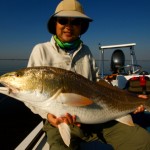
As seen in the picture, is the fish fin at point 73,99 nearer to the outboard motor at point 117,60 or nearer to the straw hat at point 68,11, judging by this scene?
the straw hat at point 68,11

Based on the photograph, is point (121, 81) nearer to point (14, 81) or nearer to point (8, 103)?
point (14, 81)

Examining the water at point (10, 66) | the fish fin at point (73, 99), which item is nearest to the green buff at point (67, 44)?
the fish fin at point (73, 99)

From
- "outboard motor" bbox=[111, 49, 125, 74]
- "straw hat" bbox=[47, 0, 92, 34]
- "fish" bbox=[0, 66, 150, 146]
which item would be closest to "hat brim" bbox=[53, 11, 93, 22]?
"straw hat" bbox=[47, 0, 92, 34]

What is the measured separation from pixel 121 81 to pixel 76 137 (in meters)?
3.63

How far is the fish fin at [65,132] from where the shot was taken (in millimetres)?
3205

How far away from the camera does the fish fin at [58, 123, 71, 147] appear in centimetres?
321

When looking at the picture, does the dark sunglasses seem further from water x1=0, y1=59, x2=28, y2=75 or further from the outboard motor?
water x1=0, y1=59, x2=28, y2=75

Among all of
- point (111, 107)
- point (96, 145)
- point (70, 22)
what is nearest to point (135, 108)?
point (111, 107)

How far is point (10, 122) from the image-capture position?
504 inches

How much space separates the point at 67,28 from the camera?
4207 mm

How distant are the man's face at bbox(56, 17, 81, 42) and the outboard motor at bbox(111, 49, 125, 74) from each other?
6042 millimetres

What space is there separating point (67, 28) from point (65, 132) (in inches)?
70.5

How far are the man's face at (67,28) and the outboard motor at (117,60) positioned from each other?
604 cm

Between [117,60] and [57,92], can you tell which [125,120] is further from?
[117,60]
